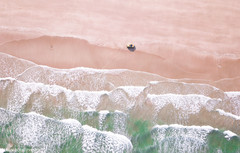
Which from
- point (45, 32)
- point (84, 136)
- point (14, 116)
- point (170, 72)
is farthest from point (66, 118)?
point (170, 72)

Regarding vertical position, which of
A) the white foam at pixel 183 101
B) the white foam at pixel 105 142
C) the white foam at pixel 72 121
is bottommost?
the white foam at pixel 105 142

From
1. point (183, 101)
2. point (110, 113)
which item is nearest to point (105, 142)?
point (110, 113)

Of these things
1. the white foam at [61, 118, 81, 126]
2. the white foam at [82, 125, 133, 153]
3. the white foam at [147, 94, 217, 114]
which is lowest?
the white foam at [82, 125, 133, 153]

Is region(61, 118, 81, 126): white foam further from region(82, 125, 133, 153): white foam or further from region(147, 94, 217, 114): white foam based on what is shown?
region(147, 94, 217, 114): white foam

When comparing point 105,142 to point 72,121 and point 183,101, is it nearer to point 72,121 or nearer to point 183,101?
point 72,121

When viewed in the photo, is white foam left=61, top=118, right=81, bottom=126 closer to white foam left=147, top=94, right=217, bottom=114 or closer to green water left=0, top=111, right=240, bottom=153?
green water left=0, top=111, right=240, bottom=153

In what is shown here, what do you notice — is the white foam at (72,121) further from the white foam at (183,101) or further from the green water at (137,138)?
the white foam at (183,101)

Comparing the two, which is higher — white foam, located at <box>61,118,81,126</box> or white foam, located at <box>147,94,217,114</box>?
white foam, located at <box>147,94,217,114</box>

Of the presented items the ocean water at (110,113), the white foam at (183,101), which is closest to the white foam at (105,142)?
the ocean water at (110,113)

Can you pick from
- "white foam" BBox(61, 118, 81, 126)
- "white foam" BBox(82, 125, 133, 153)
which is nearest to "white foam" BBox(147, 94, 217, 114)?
"white foam" BBox(82, 125, 133, 153)

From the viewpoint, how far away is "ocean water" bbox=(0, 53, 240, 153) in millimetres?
1344

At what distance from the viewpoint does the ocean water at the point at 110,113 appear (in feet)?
4.41

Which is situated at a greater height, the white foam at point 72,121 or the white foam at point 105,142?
the white foam at point 72,121

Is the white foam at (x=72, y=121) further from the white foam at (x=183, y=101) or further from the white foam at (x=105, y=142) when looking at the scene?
the white foam at (x=183, y=101)
